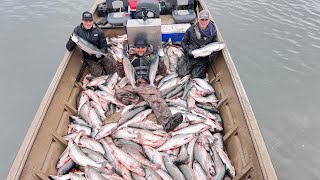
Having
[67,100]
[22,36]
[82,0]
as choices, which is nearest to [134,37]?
[67,100]

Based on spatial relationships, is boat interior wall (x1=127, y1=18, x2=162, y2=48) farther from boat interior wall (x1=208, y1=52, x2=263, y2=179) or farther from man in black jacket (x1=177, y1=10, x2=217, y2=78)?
boat interior wall (x1=208, y1=52, x2=263, y2=179)

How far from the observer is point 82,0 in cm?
1680

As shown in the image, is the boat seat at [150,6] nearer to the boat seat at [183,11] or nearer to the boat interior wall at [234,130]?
the boat seat at [183,11]

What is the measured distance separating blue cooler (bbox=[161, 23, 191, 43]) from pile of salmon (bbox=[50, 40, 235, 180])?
8.20 ft

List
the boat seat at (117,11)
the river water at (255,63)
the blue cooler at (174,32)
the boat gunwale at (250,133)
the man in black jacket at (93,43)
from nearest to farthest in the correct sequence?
1. the boat gunwale at (250,133)
2. the man in black jacket at (93,43)
3. the river water at (255,63)
4. the blue cooler at (174,32)
5. the boat seat at (117,11)

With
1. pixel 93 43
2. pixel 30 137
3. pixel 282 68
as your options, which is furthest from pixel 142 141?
pixel 282 68

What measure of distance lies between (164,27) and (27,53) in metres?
6.11

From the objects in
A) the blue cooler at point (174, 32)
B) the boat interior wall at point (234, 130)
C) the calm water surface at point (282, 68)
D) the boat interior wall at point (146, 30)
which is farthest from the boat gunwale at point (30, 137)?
the calm water surface at point (282, 68)

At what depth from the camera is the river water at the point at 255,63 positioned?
7.56 meters

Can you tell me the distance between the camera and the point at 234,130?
541 cm

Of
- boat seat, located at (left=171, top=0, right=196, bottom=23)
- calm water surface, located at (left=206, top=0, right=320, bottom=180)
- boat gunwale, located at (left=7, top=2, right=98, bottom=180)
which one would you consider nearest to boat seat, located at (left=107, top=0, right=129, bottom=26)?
boat seat, located at (left=171, top=0, right=196, bottom=23)

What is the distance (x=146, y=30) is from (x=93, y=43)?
57.2 inches

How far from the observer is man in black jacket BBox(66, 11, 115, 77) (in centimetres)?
732

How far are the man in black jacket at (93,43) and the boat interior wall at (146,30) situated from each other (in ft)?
2.56
